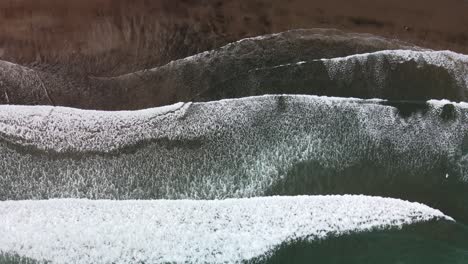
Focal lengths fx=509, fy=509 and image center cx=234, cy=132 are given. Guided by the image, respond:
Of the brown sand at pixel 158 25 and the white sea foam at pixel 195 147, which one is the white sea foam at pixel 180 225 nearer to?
the white sea foam at pixel 195 147

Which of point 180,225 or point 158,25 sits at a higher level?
point 158,25

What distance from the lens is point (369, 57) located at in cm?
53

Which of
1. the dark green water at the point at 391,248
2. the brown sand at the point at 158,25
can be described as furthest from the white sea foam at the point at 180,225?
the brown sand at the point at 158,25

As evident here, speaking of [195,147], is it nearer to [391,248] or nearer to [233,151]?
[233,151]

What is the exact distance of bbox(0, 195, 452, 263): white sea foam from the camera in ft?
1.51

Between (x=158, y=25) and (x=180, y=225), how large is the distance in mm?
216

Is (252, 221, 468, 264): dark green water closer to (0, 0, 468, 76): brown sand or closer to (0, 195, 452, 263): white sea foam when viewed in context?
(0, 195, 452, 263): white sea foam

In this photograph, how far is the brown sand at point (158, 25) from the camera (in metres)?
0.53

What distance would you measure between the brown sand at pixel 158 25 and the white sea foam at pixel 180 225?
0.15m

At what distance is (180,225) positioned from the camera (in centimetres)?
47

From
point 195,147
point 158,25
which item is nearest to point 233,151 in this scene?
point 195,147

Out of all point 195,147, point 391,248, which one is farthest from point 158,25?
point 391,248

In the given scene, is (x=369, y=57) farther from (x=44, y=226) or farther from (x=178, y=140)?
(x=44, y=226)

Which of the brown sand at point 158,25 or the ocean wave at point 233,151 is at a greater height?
the brown sand at point 158,25
